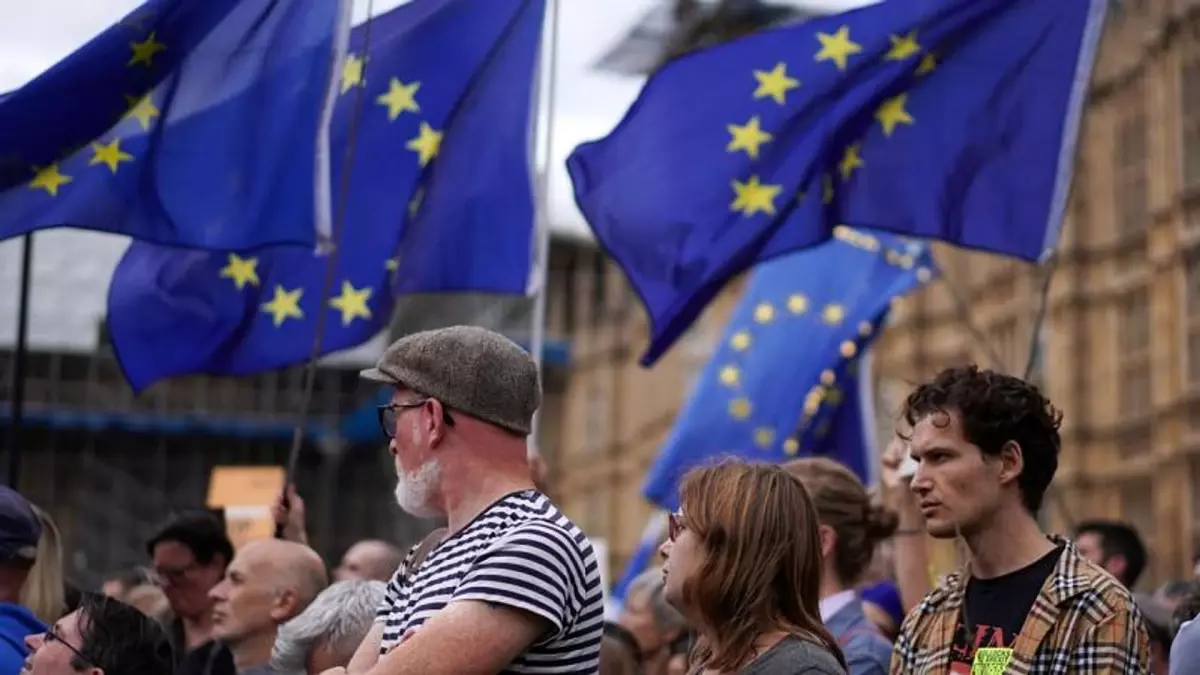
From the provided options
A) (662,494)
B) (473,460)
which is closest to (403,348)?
(473,460)

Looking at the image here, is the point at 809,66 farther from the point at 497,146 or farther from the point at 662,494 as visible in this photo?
the point at 662,494

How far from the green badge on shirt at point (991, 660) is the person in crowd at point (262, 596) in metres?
2.14

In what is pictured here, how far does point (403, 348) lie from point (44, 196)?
137 inches

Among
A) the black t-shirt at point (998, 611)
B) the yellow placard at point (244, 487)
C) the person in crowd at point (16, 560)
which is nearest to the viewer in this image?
the black t-shirt at point (998, 611)

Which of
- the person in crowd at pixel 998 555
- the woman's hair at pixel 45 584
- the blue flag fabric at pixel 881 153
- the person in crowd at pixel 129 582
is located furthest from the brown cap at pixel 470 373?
the blue flag fabric at pixel 881 153

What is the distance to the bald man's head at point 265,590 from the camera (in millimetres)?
5820

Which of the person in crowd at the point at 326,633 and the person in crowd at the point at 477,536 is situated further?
the person in crowd at the point at 326,633

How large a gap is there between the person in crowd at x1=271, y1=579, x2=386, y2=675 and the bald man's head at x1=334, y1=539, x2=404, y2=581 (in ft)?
6.05

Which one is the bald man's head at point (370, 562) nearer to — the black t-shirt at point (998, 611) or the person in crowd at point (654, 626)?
the person in crowd at point (654, 626)

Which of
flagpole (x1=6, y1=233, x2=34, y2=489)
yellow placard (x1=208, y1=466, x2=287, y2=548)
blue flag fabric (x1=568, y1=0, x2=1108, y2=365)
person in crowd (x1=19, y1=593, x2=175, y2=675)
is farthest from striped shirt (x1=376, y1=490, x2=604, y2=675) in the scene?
yellow placard (x1=208, y1=466, x2=287, y2=548)

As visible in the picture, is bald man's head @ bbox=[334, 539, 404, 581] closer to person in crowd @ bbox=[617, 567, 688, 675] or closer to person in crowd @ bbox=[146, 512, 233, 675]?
person in crowd @ bbox=[146, 512, 233, 675]

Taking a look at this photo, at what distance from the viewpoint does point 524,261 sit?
864 centimetres

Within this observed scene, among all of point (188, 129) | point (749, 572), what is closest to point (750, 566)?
point (749, 572)

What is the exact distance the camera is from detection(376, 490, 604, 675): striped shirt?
3779mm
